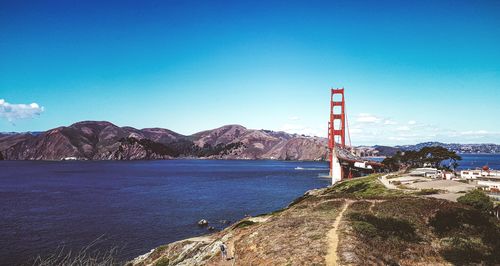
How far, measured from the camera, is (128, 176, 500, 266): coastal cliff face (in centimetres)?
2047

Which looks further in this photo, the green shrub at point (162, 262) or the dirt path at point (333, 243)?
the green shrub at point (162, 262)

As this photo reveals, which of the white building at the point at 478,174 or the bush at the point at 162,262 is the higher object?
the white building at the point at 478,174

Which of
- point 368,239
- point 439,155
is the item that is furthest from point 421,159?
point 368,239

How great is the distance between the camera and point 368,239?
73.9 feet

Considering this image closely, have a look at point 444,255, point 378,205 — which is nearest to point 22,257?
point 378,205

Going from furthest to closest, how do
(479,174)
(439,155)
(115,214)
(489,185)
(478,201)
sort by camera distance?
(439,155)
(115,214)
(479,174)
(489,185)
(478,201)

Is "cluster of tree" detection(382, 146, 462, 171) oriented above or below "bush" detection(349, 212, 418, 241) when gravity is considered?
above

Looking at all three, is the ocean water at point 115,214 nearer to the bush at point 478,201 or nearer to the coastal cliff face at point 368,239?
the coastal cliff face at point 368,239

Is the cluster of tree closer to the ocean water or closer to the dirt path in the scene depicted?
the ocean water

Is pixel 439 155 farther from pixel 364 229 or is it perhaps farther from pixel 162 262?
pixel 162 262

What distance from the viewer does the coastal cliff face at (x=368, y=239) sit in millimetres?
20469

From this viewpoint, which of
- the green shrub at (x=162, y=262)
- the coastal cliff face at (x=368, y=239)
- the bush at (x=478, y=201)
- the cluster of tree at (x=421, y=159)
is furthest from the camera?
the cluster of tree at (x=421, y=159)

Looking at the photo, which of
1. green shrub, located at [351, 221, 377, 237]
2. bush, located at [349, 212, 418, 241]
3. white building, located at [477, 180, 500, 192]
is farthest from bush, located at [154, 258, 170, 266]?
white building, located at [477, 180, 500, 192]

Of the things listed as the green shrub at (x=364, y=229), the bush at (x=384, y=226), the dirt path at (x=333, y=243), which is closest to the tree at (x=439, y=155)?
the bush at (x=384, y=226)
